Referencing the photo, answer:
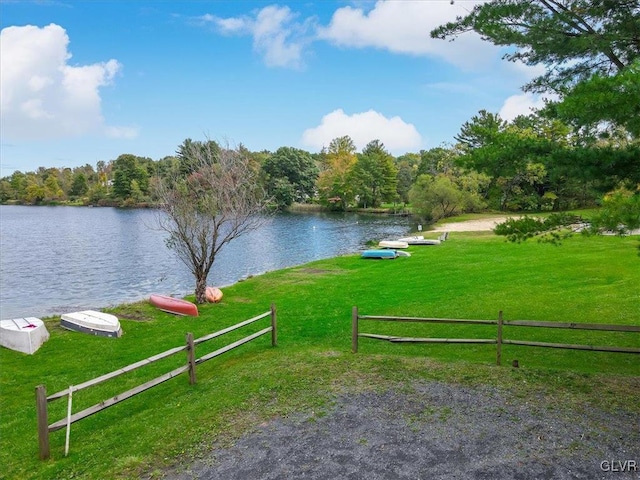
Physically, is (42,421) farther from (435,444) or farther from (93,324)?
(93,324)

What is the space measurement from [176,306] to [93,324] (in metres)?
3.36

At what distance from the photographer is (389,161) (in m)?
82.1

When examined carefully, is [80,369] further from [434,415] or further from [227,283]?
[227,283]

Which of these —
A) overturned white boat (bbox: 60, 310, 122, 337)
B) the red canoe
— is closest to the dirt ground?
the red canoe

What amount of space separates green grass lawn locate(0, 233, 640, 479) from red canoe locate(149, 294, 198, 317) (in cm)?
32

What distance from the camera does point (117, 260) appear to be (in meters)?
33.3

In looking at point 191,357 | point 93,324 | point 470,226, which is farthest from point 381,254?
point 470,226

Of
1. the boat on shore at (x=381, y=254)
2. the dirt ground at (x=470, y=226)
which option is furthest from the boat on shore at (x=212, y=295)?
the dirt ground at (x=470, y=226)

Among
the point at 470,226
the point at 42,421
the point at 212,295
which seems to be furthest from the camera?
the point at 470,226

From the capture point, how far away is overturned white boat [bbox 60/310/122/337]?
47.8 feet

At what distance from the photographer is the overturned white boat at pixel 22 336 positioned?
1302cm

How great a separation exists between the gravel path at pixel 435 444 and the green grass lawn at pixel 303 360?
0.55 m

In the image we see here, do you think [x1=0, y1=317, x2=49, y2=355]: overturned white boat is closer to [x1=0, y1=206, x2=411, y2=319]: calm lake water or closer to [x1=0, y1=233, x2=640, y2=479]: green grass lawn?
[x1=0, y1=233, x2=640, y2=479]: green grass lawn

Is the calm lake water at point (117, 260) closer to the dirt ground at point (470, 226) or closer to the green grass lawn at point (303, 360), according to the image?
the dirt ground at point (470, 226)
